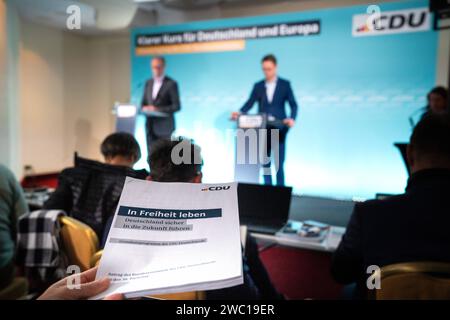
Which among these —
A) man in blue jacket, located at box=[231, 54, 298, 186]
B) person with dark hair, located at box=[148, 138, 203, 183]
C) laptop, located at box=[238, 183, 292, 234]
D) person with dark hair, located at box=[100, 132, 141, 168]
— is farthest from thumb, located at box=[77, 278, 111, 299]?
man in blue jacket, located at box=[231, 54, 298, 186]

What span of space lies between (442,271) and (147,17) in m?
5.82

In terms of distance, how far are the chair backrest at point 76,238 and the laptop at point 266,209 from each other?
53cm

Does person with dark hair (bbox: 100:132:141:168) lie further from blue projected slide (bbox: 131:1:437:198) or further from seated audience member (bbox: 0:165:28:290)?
blue projected slide (bbox: 131:1:437:198)

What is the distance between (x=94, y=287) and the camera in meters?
0.59

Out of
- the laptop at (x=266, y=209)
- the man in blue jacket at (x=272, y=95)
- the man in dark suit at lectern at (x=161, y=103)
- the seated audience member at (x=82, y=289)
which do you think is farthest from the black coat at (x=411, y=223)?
the man in blue jacket at (x=272, y=95)

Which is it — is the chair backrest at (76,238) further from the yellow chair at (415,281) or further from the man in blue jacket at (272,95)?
the man in blue jacket at (272,95)

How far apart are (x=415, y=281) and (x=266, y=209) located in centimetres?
84

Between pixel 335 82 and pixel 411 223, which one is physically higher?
pixel 335 82

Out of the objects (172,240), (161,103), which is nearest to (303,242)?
(172,240)

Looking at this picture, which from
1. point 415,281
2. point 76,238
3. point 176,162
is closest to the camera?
point 176,162

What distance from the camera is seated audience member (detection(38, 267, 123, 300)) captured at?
1.92 ft

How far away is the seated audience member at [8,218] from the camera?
181 centimetres

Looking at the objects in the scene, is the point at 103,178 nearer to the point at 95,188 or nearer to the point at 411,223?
the point at 95,188

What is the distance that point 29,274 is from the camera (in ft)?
5.58
